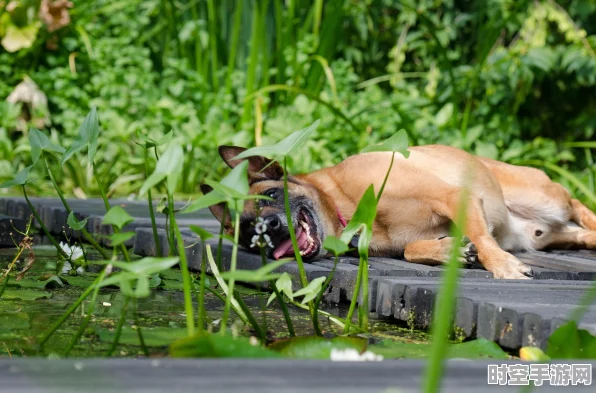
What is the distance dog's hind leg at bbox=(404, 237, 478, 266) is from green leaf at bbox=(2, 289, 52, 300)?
4.79 feet

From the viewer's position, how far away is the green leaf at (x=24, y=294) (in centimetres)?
267

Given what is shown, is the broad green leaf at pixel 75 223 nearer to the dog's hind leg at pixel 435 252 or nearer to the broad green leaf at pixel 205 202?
the broad green leaf at pixel 205 202

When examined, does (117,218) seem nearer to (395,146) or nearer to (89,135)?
(89,135)

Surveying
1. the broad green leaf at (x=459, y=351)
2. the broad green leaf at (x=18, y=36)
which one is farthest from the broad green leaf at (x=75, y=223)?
the broad green leaf at (x=18, y=36)

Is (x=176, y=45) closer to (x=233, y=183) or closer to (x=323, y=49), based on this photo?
(x=323, y=49)

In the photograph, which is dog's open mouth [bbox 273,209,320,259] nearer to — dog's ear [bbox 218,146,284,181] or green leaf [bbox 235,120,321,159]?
dog's ear [bbox 218,146,284,181]

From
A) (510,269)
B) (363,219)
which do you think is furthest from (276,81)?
Answer: (363,219)

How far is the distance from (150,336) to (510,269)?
1.66 meters

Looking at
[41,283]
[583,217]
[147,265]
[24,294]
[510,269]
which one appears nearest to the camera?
[147,265]

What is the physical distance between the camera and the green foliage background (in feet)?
22.9

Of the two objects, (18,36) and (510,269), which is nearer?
(510,269)

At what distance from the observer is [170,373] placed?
1.16 metres

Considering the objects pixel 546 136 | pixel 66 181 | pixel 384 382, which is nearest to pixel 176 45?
pixel 66 181

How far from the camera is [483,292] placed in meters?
2.49
